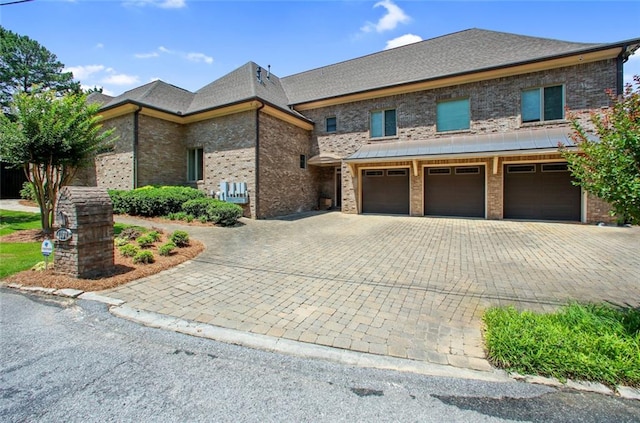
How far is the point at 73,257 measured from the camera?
5129 millimetres

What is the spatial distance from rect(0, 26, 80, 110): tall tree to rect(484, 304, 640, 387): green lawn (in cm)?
3495

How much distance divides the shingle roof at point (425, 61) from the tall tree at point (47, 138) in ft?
40.9

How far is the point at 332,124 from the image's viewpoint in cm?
1798

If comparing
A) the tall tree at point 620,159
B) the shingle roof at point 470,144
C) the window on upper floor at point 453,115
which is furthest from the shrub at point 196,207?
the window on upper floor at point 453,115

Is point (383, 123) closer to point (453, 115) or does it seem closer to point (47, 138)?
point (453, 115)

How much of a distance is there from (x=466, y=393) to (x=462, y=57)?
58.2 feet

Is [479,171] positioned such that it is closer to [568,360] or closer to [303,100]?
[303,100]

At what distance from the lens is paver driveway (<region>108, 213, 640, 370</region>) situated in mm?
3594

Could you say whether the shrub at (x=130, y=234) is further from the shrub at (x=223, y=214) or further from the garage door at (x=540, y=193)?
the garage door at (x=540, y=193)

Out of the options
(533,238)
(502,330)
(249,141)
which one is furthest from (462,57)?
(502,330)

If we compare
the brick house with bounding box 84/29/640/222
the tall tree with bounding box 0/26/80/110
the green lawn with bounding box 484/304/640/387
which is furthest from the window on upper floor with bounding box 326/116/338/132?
the tall tree with bounding box 0/26/80/110


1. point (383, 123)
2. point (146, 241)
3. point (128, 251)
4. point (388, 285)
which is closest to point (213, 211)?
point (146, 241)

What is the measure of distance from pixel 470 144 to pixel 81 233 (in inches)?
593

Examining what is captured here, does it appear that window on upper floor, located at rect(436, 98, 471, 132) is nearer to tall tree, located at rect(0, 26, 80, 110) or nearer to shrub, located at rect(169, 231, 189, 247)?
shrub, located at rect(169, 231, 189, 247)
